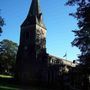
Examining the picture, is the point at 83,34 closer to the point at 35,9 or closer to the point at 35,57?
the point at 35,57

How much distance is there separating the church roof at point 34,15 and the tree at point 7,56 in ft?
101

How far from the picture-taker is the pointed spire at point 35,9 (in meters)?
61.1

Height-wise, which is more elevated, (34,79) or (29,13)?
(29,13)

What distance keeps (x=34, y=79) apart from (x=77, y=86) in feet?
34.5

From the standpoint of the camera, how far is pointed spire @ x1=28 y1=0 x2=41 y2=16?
61.1 metres

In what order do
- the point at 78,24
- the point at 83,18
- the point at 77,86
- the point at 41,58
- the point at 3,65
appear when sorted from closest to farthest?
the point at 83,18, the point at 78,24, the point at 77,86, the point at 41,58, the point at 3,65

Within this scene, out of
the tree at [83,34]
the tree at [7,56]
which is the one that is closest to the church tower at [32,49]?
the tree at [83,34]

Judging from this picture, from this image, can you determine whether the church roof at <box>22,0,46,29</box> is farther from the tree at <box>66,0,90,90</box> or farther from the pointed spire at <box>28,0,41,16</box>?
the tree at <box>66,0,90,90</box>

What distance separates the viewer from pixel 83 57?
3103 centimetres

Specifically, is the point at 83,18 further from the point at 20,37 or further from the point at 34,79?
the point at 20,37

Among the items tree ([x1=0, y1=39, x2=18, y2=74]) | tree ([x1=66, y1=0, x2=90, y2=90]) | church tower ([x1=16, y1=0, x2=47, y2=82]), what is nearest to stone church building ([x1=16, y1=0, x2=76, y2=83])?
church tower ([x1=16, y1=0, x2=47, y2=82])

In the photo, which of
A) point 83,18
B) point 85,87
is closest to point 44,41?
point 85,87

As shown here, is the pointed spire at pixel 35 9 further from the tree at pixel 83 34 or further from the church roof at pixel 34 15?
the tree at pixel 83 34

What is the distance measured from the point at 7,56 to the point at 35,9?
109ft
